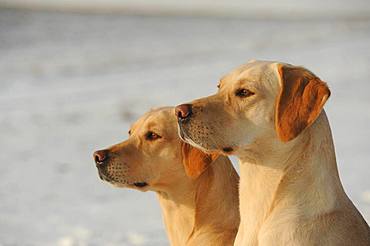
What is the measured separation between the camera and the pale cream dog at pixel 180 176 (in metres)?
5.70

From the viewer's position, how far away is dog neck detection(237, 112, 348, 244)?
4.84 m

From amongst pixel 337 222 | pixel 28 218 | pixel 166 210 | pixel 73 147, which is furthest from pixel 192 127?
pixel 73 147

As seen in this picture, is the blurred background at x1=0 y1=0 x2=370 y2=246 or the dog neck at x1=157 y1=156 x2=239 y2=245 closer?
the dog neck at x1=157 y1=156 x2=239 y2=245

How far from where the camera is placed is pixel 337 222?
190 inches

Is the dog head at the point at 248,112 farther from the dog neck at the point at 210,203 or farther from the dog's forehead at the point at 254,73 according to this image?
the dog neck at the point at 210,203

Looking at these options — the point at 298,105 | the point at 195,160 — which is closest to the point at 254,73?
the point at 298,105

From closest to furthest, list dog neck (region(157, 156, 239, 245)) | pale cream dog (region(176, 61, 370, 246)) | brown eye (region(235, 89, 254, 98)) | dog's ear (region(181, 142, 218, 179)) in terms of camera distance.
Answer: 1. pale cream dog (region(176, 61, 370, 246))
2. brown eye (region(235, 89, 254, 98))
3. dog's ear (region(181, 142, 218, 179))
4. dog neck (region(157, 156, 239, 245))

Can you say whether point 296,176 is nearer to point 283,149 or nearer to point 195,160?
point 283,149

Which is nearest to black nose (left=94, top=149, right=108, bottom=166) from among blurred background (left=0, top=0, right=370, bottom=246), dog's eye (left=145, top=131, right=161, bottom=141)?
dog's eye (left=145, top=131, right=161, bottom=141)

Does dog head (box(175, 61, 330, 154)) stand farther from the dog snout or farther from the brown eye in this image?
the dog snout

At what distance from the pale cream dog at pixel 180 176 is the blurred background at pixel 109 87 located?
236 centimetres

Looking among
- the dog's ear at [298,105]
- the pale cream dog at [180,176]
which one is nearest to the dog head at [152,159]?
the pale cream dog at [180,176]

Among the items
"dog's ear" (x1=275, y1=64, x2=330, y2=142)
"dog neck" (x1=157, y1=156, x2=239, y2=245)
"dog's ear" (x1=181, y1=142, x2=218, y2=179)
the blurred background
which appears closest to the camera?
"dog's ear" (x1=275, y1=64, x2=330, y2=142)

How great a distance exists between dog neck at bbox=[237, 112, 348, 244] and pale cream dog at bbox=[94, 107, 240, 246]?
72 centimetres
